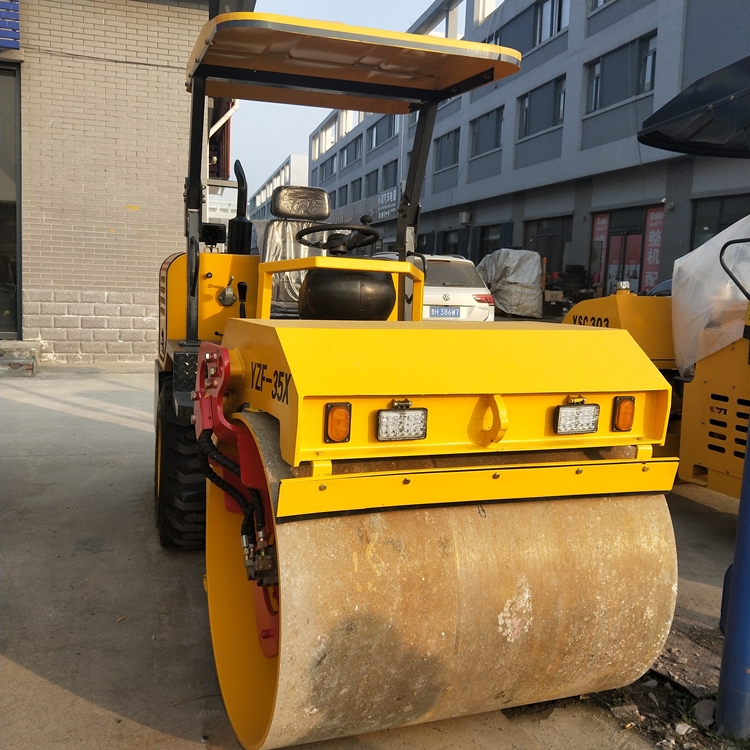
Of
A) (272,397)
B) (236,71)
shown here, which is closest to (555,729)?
(272,397)

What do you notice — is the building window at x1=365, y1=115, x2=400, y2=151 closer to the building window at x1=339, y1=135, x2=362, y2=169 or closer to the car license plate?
the building window at x1=339, y1=135, x2=362, y2=169

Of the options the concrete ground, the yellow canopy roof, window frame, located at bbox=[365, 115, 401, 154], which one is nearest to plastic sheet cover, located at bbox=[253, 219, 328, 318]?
the yellow canopy roof

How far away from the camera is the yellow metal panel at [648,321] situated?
5.75 metres

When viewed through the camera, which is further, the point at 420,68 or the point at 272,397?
the point at 420,68

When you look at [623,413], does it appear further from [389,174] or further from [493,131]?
[389,174]

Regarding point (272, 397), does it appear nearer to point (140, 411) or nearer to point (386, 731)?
point (386, 731)

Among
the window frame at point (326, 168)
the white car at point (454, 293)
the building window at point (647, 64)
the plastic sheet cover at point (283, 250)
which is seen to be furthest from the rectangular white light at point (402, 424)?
the window frame at point (326, 168)

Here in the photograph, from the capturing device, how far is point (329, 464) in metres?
2.15

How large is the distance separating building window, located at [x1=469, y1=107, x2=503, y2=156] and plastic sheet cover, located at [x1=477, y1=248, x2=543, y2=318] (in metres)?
9.26

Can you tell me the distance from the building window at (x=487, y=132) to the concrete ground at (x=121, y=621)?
24.9 m

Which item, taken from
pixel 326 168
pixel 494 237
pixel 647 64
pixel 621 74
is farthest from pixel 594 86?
pixel 326 168

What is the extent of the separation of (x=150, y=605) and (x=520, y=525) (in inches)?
Result: 84.4

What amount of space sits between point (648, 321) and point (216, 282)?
333 cm

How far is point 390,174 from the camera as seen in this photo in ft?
132
